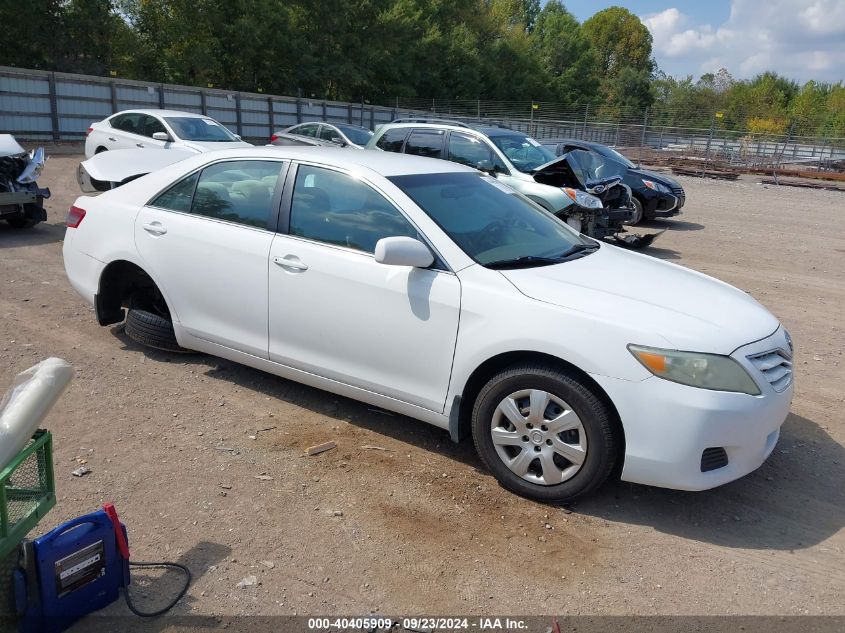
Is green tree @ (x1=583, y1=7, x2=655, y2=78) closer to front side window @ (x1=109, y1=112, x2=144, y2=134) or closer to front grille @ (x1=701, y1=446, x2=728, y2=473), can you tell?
front side window @ (x1=109, y1=112, x2=144, y2=134)

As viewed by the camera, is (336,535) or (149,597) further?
(336,535)

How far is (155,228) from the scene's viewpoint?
4.95m

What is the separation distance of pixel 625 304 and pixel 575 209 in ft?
22.2

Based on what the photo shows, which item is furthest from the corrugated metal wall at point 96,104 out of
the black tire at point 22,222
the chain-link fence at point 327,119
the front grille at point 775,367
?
the front grille at point 775,367

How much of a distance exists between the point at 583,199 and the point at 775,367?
672cm

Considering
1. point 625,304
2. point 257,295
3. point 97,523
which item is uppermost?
point 625,304

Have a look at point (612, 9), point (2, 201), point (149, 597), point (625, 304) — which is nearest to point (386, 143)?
point (2, 201)

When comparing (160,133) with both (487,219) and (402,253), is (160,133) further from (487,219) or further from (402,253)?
(402,253)

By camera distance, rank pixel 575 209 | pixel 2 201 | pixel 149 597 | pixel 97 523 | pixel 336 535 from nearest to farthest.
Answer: pixel 97 523, pixel 149 597, pixel 336 535, pixel 2 201, pixel 575 209

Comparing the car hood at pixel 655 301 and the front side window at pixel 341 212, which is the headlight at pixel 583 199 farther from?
the front side window at pixel 341 212

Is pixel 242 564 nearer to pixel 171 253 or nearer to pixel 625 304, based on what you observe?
pixel 625 304

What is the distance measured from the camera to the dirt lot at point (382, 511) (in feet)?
9.82

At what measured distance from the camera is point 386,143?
1180 centimetres

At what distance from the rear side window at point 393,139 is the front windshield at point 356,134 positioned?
6.62 meters
